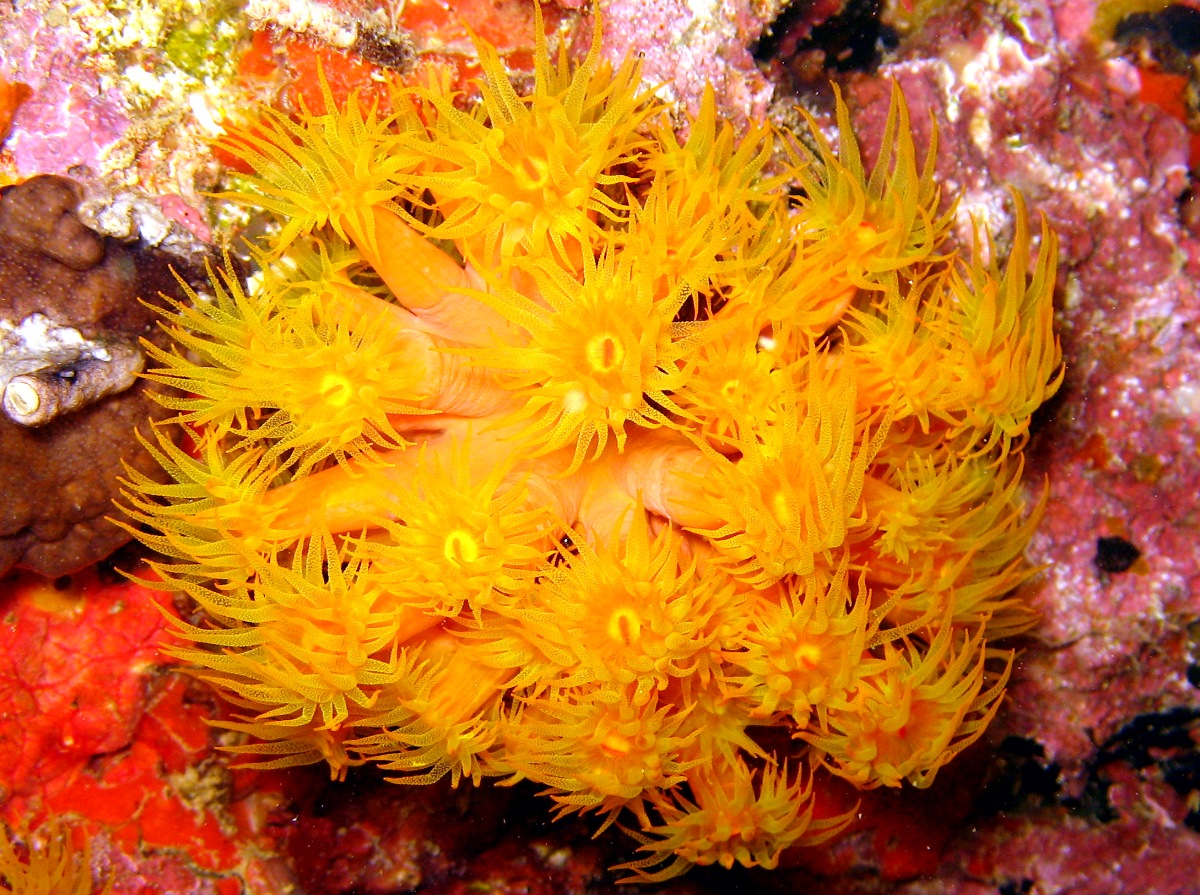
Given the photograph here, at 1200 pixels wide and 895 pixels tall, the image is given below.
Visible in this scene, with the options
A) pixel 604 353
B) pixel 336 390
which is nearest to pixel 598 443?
pixel 604 353

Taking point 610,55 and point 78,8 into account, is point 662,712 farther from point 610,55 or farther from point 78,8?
point 78,8

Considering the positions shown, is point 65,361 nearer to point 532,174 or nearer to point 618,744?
point 532,174

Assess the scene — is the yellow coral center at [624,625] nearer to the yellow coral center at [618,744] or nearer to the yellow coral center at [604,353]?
the yellow coral center at [618,744]

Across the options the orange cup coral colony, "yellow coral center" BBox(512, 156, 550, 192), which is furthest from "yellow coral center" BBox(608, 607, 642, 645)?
"yellow coral center" BBox(512, 156, 550, 192)

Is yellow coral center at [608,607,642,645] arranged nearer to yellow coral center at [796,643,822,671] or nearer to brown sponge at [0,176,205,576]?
yellow coral center at [796,643,822,671]

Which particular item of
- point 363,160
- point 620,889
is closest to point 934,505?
point 363,160

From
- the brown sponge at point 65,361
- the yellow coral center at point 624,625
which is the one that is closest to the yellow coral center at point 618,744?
the yellow coral center at point 624,625

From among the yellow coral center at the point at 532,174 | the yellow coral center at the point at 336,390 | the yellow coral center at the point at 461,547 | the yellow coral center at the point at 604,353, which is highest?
the yellow coral center at the point at 532,174

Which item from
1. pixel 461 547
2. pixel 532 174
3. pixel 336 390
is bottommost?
pixel 461 547
